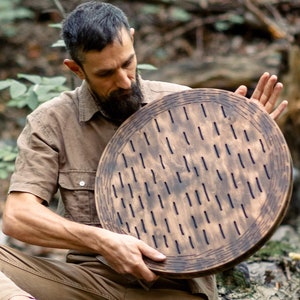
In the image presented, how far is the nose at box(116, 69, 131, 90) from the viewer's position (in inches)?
113

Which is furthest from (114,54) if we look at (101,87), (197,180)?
(197,180)

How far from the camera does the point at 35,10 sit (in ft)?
29.4

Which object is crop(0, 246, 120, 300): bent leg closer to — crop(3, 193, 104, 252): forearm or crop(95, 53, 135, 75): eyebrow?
crop(3, 193, 104, 252): forearm

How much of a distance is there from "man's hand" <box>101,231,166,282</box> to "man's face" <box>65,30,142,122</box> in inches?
24.4

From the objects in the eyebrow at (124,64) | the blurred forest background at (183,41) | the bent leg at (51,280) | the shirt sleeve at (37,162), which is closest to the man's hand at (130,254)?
the bent leg at (51,280)

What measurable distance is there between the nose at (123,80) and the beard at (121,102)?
0.02 meters

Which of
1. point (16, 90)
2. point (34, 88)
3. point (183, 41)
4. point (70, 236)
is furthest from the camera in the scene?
point (183, 41)

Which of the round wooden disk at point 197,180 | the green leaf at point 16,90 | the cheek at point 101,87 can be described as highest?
the cheek at point 101,87

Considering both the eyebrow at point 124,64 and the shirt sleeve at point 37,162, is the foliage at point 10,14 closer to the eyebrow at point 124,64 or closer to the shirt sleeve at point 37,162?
the shirt sleeve at point 37,162

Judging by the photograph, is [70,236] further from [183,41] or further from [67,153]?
[183,41]

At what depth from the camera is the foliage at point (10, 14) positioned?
835cm

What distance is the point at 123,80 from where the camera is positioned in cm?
288

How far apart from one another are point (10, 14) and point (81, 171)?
5.83 metres

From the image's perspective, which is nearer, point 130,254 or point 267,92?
point 130,254
